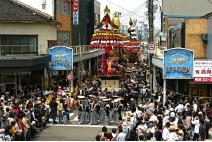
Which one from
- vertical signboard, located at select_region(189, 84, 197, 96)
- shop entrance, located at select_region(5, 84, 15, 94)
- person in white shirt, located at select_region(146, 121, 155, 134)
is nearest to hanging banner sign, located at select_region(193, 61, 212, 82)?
vertical signboard, located at select_region(189, 84, 197, 96)

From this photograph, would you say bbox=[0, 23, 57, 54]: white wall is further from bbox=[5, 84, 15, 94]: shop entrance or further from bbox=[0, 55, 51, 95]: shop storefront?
bbox=[5, 84, 15, 94]: shop entrance

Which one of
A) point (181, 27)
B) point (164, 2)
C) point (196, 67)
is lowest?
point (196, 67)

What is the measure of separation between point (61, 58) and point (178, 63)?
8.60 metres

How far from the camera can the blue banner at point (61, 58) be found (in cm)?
2889

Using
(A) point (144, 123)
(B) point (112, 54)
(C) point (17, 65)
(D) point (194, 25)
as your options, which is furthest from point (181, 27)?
(B) point (112, 54)

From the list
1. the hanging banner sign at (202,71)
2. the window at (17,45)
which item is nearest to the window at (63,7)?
the window at (17,45)

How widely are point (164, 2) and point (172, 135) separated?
4575 centimetres

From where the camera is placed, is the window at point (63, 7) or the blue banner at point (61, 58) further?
the window at point (63, 7)

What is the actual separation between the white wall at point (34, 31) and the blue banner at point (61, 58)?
6.77ft

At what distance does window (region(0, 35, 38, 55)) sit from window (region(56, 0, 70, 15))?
9.16 m

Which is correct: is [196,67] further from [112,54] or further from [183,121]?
[112,54]

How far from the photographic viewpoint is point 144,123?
50.1ft

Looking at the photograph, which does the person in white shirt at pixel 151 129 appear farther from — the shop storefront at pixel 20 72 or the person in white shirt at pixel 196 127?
the shop storefront at pixel 20 72

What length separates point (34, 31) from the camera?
3119 centimetres
